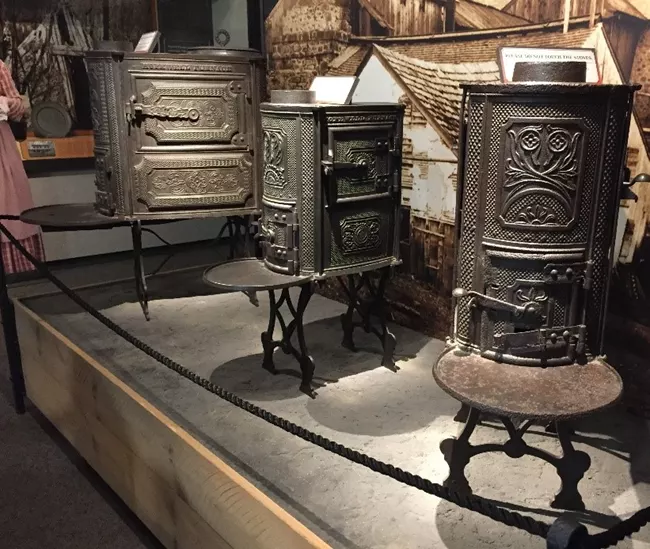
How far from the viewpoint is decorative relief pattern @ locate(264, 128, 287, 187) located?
2668 mm

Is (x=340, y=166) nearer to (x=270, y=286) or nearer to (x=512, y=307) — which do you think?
(x=270, y=286)

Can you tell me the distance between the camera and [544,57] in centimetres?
218

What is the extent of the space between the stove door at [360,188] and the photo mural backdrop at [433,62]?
0.39m

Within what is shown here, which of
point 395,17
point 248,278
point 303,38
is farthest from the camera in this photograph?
point 303,38

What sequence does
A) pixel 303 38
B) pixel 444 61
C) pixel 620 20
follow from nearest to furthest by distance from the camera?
pixel 620 20 < pixel 444 61 < pixel 303 38

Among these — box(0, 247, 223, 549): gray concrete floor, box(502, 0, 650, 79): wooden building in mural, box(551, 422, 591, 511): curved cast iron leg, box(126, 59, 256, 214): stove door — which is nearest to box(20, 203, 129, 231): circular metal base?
box(126, 59, 256, 214): stove door

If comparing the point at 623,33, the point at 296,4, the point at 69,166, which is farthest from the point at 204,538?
the point at 69,166

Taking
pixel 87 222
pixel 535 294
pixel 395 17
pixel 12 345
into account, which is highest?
pixel 395 17

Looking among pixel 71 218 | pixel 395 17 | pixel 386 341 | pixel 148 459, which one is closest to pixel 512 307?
pixel 386 341

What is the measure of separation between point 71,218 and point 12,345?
0.73 meters

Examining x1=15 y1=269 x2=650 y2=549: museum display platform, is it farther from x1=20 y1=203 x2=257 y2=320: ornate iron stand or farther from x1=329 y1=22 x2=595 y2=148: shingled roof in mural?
x1=329 y1=22 x2=595 y2=148: shingled roof in mural

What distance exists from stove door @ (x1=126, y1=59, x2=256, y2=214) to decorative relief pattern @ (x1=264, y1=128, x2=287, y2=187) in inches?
34.2

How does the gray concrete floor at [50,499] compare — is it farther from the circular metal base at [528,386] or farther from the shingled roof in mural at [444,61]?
the shingled roof in mural at [444,61]

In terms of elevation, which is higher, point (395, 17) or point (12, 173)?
point (395, 17)
